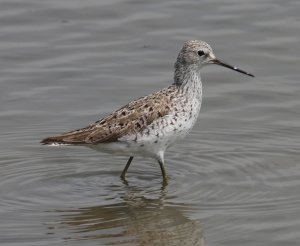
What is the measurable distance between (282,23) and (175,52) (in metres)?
1.96

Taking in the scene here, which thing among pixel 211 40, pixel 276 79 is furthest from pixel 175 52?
pixel 276 79

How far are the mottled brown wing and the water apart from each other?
2.09 ft

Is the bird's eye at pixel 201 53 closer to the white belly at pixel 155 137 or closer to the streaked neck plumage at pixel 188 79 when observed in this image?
the streaked neck plumage at pixel 188 79

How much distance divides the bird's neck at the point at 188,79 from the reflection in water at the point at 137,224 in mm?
1315

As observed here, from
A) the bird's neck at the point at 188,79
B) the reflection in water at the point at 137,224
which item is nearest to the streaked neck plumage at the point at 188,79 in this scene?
the bird's neck at the point at 188,79

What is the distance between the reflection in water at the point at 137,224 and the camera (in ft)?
32.7

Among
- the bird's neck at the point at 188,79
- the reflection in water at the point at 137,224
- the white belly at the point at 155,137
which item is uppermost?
the bird's neck at the point at 188,79

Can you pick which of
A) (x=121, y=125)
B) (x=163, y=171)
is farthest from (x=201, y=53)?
(x=163, y=171)

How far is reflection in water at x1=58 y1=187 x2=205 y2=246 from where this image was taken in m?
9.95

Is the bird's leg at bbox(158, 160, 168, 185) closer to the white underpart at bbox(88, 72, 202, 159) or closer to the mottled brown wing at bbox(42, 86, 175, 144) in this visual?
the white underpart at bbox(88, 72, 202, 159)

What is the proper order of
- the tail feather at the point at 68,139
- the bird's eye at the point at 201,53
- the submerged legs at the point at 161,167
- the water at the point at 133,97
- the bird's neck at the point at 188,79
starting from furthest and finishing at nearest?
the bird's eye at the point at 201,53
the bird's neck at the point at 188,79
the submerged legs at the point at 161,167
the tail feather at the point at 68,139
the water at the point at 133,97

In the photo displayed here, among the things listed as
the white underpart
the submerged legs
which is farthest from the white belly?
the submerged legs

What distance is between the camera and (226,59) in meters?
15.3

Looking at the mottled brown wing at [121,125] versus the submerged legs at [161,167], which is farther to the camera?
the submerged legs at [161,167]
